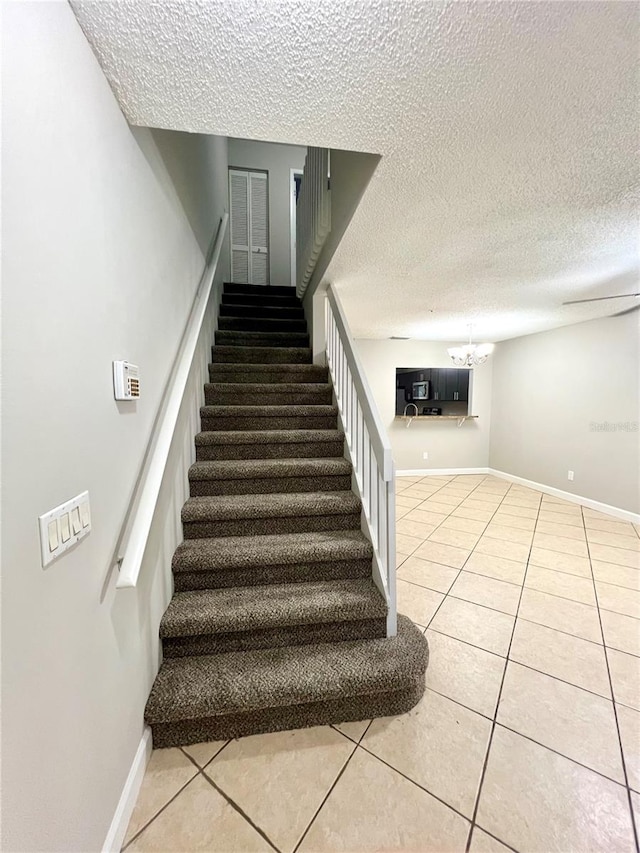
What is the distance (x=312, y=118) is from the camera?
1164 millimetres

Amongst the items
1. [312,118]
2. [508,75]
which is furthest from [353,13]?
[508,75]

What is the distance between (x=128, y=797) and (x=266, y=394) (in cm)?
225

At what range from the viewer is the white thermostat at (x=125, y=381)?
1032mm

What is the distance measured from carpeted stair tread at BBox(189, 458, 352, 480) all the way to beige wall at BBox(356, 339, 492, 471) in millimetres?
3305

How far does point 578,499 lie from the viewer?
4.12 meters

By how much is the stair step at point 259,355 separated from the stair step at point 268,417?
0.74 meters

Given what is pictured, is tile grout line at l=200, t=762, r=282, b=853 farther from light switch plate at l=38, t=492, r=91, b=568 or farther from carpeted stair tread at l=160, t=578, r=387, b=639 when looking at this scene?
light switch plate at l=38, t=492, r=91, b=568

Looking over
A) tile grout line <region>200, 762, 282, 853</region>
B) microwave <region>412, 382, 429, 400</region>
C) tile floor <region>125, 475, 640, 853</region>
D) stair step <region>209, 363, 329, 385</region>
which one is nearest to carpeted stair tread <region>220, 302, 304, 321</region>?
stair step <region>209, 363, 329, 385</region>

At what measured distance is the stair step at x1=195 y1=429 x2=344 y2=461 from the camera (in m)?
2.28

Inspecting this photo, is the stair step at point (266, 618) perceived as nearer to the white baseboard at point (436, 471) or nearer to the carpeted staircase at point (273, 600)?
the carpeted staircase at point (273, 600)

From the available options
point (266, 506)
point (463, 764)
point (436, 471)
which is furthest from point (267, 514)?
point (436, 471)

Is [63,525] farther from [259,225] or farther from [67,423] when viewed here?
[259,225]

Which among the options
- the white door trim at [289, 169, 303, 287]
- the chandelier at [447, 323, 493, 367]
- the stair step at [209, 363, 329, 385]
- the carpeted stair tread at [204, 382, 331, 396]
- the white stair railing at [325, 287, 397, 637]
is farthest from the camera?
the white door trim at [289, 169, 303, 287]

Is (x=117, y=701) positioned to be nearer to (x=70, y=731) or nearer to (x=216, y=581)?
(x=70, y=731)
